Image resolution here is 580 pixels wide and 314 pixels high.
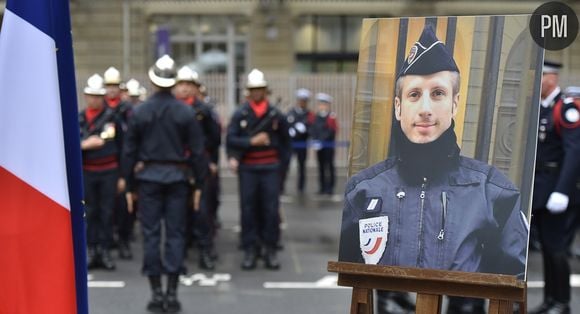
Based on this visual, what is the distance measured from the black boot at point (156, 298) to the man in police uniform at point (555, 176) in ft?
9.78

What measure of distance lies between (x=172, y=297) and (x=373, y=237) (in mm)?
3367

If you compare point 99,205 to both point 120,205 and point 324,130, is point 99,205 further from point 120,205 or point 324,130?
point 324,130

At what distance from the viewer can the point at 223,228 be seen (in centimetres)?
1210

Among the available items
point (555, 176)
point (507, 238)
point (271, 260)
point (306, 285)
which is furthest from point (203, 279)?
point (507, 238)

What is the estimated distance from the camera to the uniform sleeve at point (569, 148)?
6.53m

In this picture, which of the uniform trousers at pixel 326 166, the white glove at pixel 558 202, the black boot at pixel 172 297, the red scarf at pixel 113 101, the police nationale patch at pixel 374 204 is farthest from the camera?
the uniform trousers at pixel 326 166

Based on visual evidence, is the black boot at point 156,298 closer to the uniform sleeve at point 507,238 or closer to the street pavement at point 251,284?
the street pavement at point 251,284

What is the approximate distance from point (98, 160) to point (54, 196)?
17.8 ft

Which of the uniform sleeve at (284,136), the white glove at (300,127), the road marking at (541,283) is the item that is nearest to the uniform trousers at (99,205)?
the uniform sleeve at (284,136)

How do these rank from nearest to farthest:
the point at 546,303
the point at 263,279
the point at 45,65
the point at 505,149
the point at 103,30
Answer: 1. the point at 45,65
2. the point at 505,149
3. the point at 546,303
4. the point at 263,279
5. the point at 103,30

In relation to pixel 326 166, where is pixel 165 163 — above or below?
above

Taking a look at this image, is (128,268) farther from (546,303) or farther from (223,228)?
(546,303)

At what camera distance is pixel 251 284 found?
8.37 m

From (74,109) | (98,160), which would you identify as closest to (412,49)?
(74,109)
